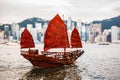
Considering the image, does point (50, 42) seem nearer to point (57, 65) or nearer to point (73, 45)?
point (57, 65)

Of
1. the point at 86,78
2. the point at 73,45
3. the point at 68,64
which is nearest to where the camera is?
the point at 86,78

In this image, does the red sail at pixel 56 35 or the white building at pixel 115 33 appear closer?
the red sail at pixel 56 35

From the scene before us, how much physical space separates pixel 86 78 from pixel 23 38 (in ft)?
36.7

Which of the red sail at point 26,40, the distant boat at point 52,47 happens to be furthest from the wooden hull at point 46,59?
the red sail at point 26,40

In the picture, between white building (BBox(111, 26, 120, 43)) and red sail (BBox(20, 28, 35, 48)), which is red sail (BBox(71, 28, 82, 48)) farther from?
white building (BBox(111, 26, 120, 43))

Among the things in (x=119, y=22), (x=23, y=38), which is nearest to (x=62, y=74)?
(x=23, y=38)

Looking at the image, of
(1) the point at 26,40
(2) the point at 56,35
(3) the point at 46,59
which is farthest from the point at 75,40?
(3) the point at 46,59

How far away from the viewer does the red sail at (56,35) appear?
97.0ft

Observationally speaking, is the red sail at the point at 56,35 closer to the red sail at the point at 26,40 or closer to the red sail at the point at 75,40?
the red sail at the point at 26,40

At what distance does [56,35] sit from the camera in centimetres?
2994

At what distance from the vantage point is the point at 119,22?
148 meters

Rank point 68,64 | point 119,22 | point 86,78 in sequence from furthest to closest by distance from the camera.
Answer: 1. point 119,22
2. point 68,64
3. point 86,78

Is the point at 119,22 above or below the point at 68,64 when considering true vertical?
above

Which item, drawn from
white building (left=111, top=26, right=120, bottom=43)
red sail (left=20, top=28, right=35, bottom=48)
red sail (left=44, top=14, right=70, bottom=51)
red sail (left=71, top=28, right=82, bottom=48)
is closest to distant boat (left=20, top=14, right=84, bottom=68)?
red sail (left=44, top=14, right=70, bottom=51)
